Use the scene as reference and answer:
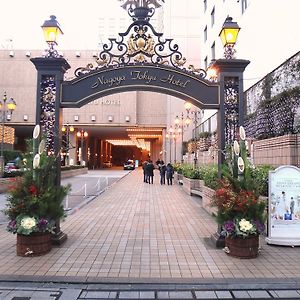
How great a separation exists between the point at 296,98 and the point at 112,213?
7.40 m

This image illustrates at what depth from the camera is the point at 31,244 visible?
22.3 ft

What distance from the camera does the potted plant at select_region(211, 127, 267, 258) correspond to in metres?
6.70

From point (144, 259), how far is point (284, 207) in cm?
333

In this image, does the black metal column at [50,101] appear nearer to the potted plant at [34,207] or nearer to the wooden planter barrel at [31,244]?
the potted plant at [34,207]

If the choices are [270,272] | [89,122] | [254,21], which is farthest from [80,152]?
[270,272]

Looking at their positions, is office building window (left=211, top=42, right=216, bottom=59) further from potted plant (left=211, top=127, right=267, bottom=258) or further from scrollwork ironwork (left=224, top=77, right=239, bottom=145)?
potted plant (left=211, top=127, right=267, bottom=258)

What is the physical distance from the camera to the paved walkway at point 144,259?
573cm

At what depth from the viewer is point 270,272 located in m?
5.97

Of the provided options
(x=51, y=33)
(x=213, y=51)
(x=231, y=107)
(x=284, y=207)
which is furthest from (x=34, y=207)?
(x=213, y=51)

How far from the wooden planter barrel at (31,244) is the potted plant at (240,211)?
353 centimetres

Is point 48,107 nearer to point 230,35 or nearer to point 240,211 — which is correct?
point 230,35

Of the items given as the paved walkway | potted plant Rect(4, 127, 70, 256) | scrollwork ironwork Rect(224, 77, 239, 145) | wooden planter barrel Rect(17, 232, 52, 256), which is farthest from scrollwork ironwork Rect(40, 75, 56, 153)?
scrollwork ironwork Rect(224, 77, 239, 145)

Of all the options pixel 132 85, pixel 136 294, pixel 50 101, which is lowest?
pixel 136 294

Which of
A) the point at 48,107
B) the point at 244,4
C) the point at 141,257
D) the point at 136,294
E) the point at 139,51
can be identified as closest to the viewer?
the point at 136,294
